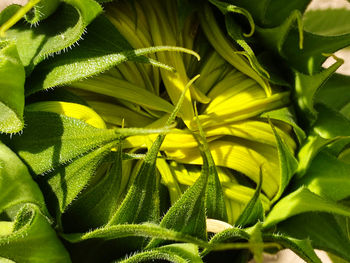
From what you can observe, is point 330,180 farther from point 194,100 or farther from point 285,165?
point 194,100

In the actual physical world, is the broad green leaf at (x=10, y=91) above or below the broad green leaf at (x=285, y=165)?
above

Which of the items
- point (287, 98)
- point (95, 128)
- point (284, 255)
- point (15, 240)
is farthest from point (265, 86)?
point (284, 255)

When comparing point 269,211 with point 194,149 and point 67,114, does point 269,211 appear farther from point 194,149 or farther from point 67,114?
point 67,114

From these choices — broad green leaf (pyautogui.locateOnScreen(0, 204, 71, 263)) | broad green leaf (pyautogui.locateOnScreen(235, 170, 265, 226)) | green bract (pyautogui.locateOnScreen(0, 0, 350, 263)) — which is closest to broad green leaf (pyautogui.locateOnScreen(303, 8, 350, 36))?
green bract (pyautogui.locateOnScreen(0, 0, 350, 263))

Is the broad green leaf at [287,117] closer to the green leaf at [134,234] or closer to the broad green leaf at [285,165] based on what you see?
the broad green leaf at [285,165]

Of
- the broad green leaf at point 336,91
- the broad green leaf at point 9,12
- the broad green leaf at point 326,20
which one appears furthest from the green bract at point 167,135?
the broad green leaf at point 326,20

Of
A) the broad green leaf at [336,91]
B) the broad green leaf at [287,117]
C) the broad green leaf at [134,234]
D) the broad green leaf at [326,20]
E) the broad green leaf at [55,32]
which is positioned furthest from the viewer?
the broad green leaf at [326,20]
